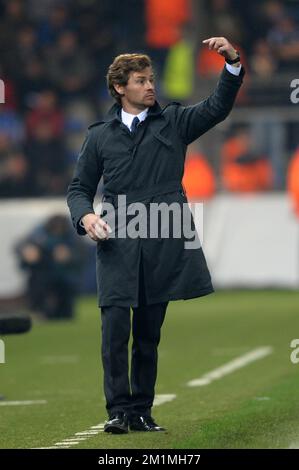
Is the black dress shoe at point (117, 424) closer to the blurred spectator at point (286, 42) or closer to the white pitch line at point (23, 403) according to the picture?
the white pitch line at point (23, 403)

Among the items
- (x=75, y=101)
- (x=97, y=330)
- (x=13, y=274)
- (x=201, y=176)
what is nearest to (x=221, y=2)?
(x=75, y=101)

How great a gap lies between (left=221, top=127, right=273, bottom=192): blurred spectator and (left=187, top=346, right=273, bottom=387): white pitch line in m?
9.51

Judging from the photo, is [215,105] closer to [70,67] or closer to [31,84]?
[31,84]

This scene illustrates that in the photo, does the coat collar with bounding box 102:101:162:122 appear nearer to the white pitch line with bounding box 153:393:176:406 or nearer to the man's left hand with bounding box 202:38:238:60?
the man's left hand with bounding box 202:38:238:60

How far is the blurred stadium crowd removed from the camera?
26.4 meters

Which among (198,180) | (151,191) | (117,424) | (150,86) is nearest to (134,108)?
(150,86)

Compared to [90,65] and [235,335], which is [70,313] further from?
[90,65]

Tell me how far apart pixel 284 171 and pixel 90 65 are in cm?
418

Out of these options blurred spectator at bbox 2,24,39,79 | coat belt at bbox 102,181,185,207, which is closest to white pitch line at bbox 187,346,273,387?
coat belt at bbox 102,181,185,207

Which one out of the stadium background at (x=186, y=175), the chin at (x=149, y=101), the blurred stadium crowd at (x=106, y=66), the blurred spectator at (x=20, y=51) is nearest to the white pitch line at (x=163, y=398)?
the stadium background at (x=186, y=175)

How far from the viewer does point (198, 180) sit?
25484 mm

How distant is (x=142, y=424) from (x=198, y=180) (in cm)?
1590

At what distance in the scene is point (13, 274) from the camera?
77.5 feet

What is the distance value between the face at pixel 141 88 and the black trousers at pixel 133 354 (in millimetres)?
900
